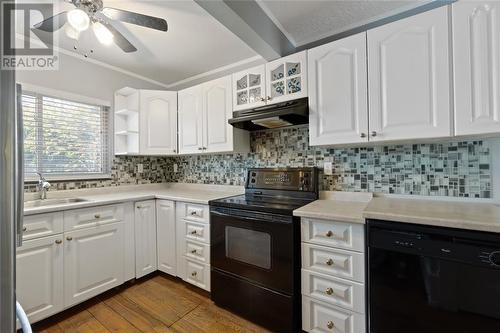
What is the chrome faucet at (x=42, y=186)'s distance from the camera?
6.69ft

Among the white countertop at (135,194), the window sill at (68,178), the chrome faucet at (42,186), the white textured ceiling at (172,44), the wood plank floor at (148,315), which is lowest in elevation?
the wood plank floor at (148,315)

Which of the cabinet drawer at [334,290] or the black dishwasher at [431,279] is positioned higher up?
the black dishwasher at [431,279]

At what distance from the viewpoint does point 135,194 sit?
245 cm

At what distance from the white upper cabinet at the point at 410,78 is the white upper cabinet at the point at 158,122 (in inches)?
83.7

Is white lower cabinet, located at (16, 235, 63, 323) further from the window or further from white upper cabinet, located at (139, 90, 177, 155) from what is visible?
white upper cabinet, located at (139, 90, 177, 155)

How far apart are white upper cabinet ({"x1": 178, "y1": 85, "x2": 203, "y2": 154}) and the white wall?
2.66 ft

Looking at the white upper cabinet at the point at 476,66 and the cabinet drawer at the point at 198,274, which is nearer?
the white upper cabinet at the point at 476,66

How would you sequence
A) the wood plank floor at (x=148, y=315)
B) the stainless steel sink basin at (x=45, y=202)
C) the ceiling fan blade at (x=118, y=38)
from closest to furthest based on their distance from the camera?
the ceiling fan blade at (x=118, y=38) → the wood plank floor at (x=148, y=315) → the stainless steel sink basin at (x=45, y=202)

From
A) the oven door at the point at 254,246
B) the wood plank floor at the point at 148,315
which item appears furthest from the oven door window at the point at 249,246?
the wood plank floor at the point at 148,315

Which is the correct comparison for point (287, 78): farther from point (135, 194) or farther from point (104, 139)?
point (104, 139)

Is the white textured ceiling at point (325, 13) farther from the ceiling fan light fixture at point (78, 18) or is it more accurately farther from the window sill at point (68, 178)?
the window sill at point (68, 178)

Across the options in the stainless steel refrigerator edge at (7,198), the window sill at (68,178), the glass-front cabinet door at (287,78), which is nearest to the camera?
the stainless steel refrigerator edge at (7,198)

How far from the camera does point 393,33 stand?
4.72 ft

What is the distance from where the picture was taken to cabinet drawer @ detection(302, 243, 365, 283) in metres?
1.33
